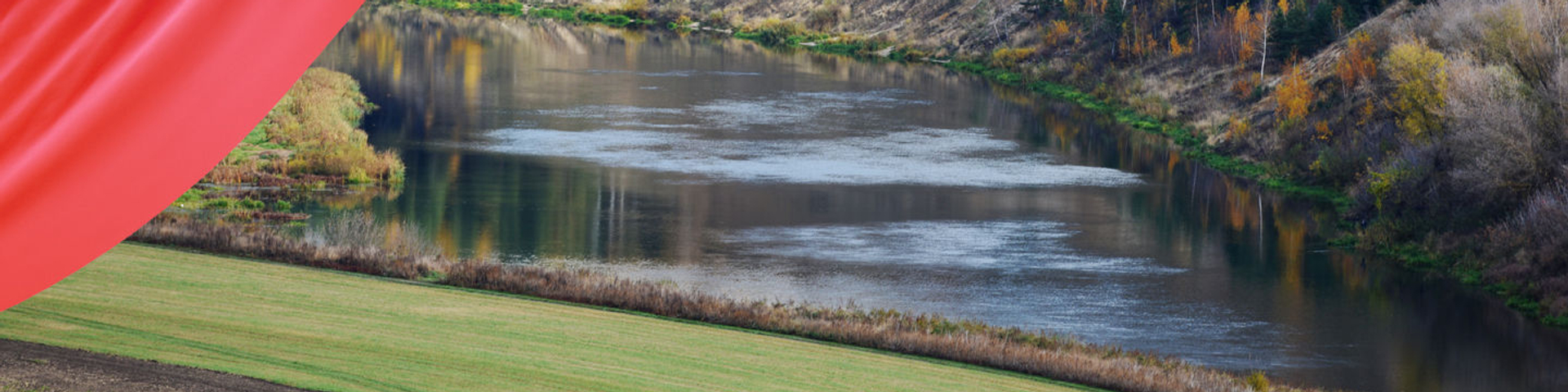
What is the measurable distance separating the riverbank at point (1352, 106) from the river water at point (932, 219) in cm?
107

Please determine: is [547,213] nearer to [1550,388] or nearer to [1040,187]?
[1040,187]

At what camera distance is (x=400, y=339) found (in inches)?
508

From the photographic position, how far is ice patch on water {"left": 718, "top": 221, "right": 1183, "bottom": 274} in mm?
25609

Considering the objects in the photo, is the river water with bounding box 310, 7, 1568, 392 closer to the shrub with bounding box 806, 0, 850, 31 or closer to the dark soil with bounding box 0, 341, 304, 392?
the dark soil with bounding box 0, 341, 304, 392

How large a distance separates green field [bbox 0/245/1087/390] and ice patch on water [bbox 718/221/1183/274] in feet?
29.4

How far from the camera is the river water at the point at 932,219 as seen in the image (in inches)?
850

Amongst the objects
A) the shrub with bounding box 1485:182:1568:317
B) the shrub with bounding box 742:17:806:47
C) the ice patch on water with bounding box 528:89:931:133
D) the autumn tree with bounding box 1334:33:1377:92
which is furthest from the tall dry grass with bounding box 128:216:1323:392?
the shrub with bounding box 742:17:806:47

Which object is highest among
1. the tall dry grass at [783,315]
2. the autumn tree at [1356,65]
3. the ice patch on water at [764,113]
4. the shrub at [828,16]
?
the shrub at [828,16]

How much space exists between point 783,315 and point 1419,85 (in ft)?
62.0

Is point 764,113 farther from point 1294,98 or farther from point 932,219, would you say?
point 932,219

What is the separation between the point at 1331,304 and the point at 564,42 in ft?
173
